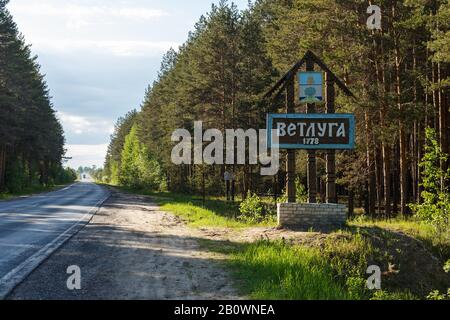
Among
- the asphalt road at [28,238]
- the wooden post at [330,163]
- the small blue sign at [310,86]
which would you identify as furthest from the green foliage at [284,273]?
the small blue sign at [310,86]

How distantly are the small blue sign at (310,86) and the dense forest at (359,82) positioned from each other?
368cm

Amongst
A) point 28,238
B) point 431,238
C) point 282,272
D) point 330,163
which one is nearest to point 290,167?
point 330,163

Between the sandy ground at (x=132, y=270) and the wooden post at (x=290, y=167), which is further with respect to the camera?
the wooden post at (x=290, y=167)

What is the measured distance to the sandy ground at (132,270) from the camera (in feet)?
24.3

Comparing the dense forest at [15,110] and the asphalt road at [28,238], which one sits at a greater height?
the dense forest at [15,110]

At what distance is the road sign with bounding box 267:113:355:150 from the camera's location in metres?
14.5

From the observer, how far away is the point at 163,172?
59.8m

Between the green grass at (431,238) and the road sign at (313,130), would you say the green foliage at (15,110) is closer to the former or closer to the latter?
the road sign at (313,130)

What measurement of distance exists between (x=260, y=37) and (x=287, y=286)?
32467 mm

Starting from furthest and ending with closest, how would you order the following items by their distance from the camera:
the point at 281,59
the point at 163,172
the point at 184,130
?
the point at 163,172 < the point at 184,130 < the point at 281,59

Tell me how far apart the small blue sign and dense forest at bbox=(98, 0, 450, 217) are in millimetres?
3675

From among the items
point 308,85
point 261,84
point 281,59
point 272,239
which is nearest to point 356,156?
point 281,59

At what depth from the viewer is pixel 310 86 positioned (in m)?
14.9
